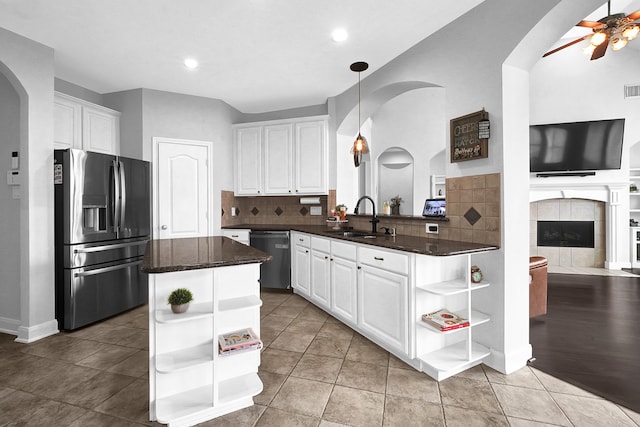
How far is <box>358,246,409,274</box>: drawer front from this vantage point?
2.16m

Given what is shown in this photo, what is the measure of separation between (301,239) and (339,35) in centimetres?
219

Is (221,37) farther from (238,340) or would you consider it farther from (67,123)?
(238,340)

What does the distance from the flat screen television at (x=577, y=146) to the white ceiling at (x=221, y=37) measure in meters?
4.04

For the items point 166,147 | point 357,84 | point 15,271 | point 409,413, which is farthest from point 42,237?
point 357,84

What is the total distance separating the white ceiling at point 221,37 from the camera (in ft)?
7.68

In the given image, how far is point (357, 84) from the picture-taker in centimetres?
379

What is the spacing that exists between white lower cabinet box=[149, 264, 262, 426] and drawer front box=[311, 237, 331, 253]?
1.37 meters

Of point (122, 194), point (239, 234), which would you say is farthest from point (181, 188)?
point (239, 234)

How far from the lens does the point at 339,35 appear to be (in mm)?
2709

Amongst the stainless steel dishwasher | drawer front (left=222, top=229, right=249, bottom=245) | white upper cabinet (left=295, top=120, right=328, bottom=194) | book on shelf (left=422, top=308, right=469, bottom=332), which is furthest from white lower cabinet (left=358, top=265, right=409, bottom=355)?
drawer front (left=222, top=229, right=249, bottom=245)

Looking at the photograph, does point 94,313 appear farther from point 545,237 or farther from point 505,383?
point 545,237

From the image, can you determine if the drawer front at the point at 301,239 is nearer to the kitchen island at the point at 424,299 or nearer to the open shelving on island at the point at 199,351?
the kitchen island at the point at 424,299

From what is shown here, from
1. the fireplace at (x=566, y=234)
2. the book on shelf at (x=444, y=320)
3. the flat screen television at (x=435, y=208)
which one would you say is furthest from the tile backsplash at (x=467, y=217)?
the fireplace at (x=566, y=234)

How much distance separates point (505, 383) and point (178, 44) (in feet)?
12.5
